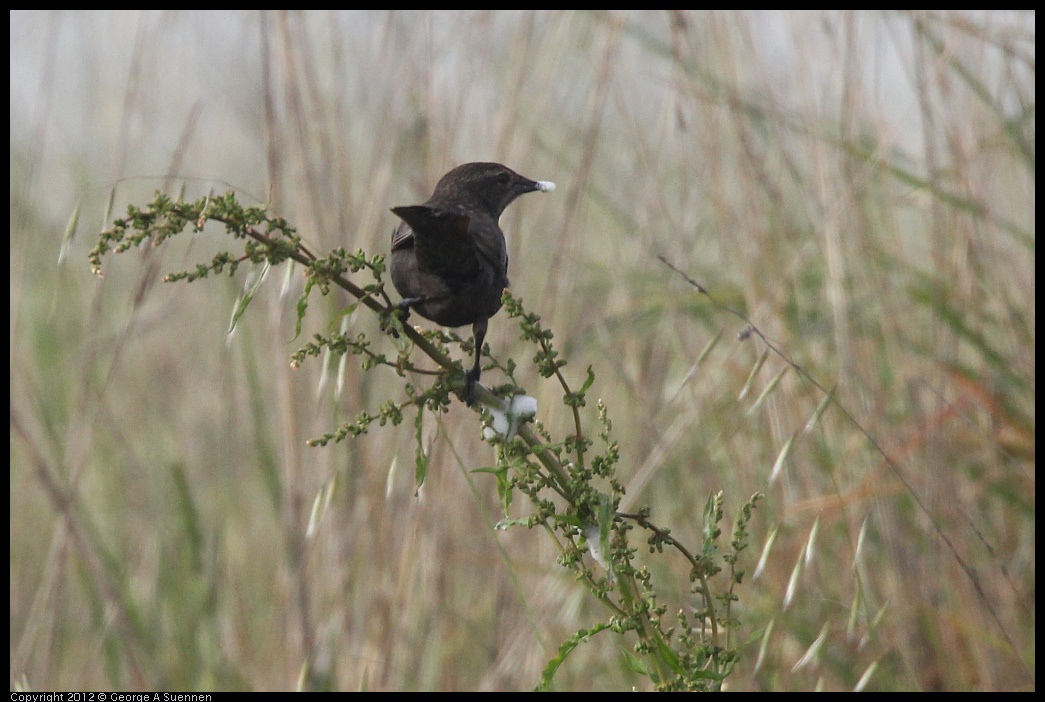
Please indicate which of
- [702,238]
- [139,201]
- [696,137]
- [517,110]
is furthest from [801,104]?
[139,201]

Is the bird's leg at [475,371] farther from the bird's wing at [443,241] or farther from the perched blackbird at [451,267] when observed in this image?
the bird's wing at [443,241]

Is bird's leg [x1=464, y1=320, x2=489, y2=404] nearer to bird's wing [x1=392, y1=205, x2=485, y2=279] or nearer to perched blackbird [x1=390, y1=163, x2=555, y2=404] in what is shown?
perched blackbird [x1=390, y1=163, x2=555, y2=404]

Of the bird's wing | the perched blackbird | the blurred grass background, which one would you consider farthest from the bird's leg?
the blurred grass background

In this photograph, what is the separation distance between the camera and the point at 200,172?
5105mm

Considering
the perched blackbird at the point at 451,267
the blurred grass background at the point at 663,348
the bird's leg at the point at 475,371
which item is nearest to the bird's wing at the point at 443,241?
the perched blackbird at the point at 451,267

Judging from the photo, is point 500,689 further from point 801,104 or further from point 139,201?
point 139,201

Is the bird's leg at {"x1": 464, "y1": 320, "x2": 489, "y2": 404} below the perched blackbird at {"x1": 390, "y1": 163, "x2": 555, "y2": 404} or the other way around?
below

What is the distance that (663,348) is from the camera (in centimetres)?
350

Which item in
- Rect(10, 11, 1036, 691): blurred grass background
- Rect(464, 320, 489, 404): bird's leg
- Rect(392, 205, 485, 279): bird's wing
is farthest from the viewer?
Rect(10, 11, 1036, 691): blurred grass background

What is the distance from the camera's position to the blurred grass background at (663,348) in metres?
3.08

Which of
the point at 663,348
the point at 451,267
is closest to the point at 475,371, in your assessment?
the point at 451,267

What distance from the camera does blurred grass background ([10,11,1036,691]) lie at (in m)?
3.08

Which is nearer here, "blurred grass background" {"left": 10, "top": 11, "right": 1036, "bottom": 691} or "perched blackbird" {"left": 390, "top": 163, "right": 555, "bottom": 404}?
"perched blackbird" {"left": 390, "top": 163, "right": 555, "bottom": 404}
